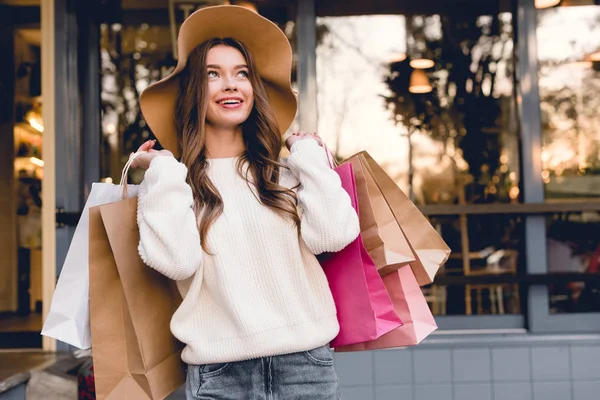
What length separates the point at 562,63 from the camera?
5070 millimetres

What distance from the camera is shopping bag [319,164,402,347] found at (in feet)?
5.38

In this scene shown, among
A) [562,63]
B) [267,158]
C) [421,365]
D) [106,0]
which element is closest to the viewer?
[267,158]

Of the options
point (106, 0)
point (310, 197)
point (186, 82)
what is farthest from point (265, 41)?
point (106, 0)

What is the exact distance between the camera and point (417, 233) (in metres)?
1.89

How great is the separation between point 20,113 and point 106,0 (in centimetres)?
144

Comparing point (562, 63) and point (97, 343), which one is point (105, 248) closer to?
point (97, 343)

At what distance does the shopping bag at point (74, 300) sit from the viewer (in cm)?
166

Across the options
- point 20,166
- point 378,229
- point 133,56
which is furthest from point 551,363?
point 20,166

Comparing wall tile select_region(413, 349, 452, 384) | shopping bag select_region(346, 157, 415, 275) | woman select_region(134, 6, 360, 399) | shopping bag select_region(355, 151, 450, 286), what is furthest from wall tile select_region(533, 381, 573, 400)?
woman select_region(134, 6, 360, 399)

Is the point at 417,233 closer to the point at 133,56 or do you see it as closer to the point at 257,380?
the point at 257,380

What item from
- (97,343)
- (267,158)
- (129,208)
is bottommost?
(97,343)

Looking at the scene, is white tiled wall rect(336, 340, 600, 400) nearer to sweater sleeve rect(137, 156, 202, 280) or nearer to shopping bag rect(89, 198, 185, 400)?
shopping bag rect(89, 198, 185, 400)

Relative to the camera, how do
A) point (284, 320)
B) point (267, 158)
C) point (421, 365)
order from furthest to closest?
point (421, 365) → point (267, 158) → point (284, 320)

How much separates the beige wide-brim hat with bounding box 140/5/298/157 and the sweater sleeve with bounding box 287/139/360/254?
1.15 feet
